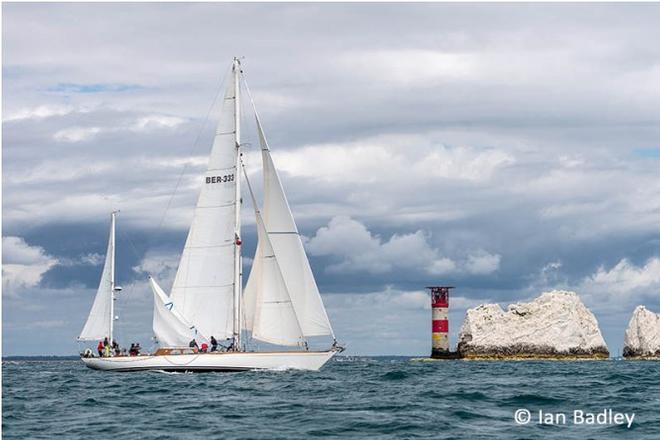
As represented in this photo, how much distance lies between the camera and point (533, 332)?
13638cm

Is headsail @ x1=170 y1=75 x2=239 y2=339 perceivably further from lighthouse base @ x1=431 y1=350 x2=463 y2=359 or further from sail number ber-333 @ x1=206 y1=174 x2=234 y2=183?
lighthouse base @ x1=431 y1=350 x2=463 y2=359

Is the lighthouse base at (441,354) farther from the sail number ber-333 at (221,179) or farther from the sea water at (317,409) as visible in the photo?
the sea water at (317,409)

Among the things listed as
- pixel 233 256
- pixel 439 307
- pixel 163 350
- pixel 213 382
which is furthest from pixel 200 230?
pixel 439 307

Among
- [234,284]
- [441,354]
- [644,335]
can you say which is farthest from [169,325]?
[644,335]

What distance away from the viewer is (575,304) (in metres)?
140

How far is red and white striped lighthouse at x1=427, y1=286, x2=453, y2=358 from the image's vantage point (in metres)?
124

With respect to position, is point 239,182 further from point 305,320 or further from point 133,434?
point 133,434

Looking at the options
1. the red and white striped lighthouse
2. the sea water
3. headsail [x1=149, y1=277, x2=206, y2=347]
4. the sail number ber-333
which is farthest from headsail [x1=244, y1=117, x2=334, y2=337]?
the red and white striped lighthouse

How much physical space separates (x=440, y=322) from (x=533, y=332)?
57.9 feet

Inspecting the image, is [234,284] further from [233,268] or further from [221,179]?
[221,179]

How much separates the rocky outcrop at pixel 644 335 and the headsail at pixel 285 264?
90.5m

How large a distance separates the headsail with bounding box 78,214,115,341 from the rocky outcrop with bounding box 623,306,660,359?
86339 mm

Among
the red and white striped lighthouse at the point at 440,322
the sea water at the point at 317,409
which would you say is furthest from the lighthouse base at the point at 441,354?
the sea water at the point at 317,409

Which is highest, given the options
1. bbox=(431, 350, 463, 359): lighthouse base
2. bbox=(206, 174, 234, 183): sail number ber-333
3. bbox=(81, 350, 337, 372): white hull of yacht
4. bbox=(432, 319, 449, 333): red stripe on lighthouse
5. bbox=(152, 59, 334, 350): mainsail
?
bbox=(206, 174, 234, 183): sail number ber-333
